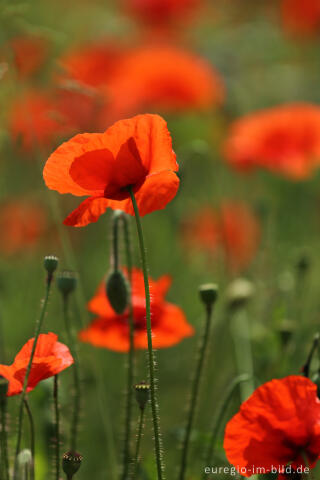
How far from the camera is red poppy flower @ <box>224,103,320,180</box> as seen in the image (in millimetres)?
2377

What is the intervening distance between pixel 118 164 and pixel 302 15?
361 centimetres

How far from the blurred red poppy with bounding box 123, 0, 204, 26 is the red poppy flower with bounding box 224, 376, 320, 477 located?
3.86 m

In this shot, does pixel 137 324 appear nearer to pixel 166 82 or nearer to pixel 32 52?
pixel 32 52

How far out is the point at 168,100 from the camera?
3258mm

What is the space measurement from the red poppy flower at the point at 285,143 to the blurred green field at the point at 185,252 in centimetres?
18

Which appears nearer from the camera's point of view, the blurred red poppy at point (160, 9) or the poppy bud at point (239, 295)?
the poppy bud at point (239, 295)

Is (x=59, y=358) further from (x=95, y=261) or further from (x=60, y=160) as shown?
(x=95, y=261)

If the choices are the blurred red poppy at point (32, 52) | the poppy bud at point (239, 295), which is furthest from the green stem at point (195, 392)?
the blurred red poppy at point (32, 52)

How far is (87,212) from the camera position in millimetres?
1210

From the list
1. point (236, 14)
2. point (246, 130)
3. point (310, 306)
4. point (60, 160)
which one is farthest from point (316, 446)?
point (236, 14)

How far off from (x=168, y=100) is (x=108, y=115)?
76 centimetres

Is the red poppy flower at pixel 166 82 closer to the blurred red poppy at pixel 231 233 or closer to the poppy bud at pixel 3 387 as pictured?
the blurred red poppy at pixel 231 233

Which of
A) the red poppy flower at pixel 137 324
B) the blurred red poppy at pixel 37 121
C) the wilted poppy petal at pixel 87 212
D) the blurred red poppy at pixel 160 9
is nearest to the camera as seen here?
the wilted poppy petal at pixel 87 212

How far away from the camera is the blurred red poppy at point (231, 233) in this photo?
334 cm
